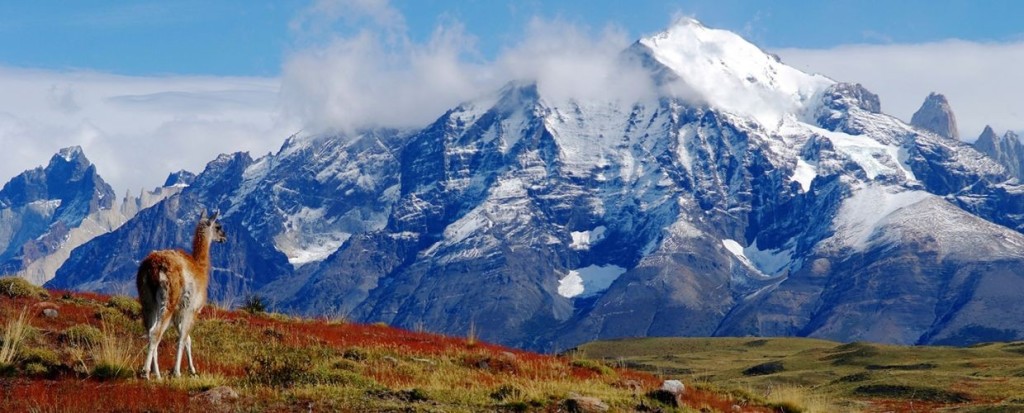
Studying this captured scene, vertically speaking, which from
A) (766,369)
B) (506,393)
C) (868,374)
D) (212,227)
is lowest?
(766,369)

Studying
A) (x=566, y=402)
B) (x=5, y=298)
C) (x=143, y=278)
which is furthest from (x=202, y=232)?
(x=5, y=298)

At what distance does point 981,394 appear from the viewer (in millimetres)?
46750

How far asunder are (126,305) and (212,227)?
10.00 m

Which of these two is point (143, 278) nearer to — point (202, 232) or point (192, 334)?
point (202, 232)

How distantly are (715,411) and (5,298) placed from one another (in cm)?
2030

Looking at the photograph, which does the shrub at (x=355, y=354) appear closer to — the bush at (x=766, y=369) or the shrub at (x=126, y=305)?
the shrub at (x=126, y=305)

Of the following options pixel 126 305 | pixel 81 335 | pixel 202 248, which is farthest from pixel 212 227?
pixel 126 305

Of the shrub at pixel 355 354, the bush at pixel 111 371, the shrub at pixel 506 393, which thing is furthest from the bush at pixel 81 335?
the shrub at pixel 506 393

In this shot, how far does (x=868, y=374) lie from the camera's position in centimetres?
6381

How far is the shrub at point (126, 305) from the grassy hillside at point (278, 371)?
0.16ft

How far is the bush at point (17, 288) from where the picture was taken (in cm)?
3528

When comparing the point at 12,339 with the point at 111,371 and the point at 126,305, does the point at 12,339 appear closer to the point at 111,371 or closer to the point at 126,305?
the point at 111,371

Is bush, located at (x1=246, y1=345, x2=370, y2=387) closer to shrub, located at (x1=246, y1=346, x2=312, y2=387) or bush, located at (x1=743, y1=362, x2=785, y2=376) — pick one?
shrub, located at (x1=246, y1=346, x2=312, y2=387)

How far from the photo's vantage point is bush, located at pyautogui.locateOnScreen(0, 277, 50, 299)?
35.3m
